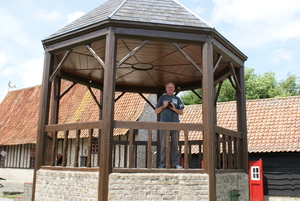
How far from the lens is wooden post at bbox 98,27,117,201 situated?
Result: 21.7 feet

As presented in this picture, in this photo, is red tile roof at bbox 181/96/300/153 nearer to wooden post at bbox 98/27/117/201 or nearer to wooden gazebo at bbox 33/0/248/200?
wooden gazebo at bbox 33/0/248/200

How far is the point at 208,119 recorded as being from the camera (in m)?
7.28

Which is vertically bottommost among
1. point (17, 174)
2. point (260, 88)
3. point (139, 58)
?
point (17, 174)

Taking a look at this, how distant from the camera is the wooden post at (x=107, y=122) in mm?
6621

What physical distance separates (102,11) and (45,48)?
172cm

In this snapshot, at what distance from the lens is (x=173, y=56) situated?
962 cm

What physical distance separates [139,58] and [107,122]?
345 centimetres

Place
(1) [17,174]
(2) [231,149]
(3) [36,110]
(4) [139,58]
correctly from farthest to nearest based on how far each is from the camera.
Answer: (3) [36,110] → (1) [17,174] → (4) [139,58] → (2) [231,149]

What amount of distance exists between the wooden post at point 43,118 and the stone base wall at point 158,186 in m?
2.24

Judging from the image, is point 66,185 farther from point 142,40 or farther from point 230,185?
point 230,185

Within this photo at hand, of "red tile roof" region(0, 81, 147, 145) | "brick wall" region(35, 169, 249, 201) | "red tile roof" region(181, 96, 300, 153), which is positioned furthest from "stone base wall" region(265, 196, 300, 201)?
"brick wall" region(35, 169, 249, 201)

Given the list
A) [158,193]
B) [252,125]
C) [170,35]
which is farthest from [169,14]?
Answer: [252,125]

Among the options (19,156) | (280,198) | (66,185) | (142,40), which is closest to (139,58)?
(142,40)

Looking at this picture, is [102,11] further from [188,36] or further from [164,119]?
[164,119]
